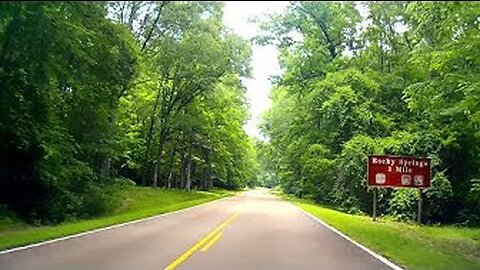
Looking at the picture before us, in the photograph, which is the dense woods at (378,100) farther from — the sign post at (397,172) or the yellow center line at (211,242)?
the yellow center line at (211,242)

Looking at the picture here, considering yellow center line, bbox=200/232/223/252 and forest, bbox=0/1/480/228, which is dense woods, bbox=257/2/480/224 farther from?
yellow center line, bbox=200/232/223/252

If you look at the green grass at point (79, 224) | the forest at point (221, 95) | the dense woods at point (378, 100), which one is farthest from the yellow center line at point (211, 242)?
the dense woods at point (378, 100)

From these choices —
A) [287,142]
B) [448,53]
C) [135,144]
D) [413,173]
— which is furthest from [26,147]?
[287,142]

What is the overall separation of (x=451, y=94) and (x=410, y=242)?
24.0 feet

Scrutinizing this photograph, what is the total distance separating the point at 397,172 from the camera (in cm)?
2772

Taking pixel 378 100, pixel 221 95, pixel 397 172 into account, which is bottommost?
pixel 397 172

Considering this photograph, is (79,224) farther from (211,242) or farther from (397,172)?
(397,172)

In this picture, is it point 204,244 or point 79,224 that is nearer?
point 204,244

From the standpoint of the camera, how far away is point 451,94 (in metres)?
21.6

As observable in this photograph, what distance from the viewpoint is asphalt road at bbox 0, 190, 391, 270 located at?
36.0 ft

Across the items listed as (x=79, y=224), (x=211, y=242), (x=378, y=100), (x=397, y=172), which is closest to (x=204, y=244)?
(x=211, y=242)

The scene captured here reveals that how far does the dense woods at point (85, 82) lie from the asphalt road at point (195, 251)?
15.4ft

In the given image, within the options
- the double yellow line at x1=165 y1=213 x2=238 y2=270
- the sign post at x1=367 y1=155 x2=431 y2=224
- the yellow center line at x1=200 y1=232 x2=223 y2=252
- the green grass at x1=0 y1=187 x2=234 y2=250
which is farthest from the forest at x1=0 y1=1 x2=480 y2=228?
the yellow center line at x1=200 y1=232 x2=223 y2=252

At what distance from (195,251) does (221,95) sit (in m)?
44.6
